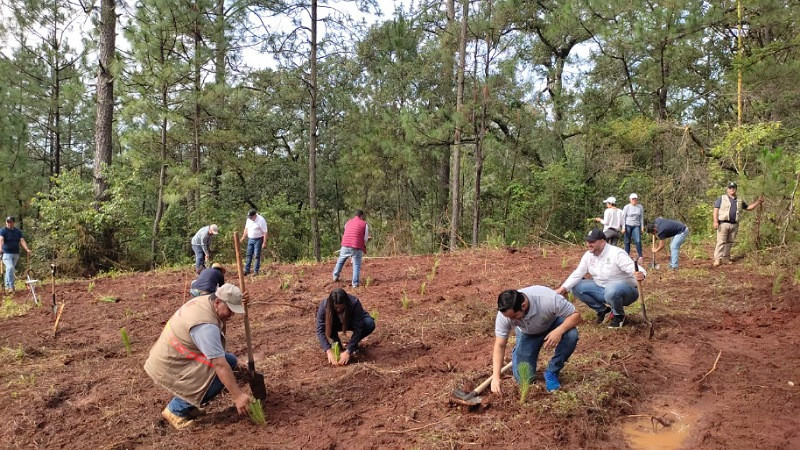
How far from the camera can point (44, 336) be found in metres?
6.60

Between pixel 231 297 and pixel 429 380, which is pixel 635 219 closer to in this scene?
pixel 429 380

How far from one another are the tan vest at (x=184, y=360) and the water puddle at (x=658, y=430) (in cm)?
321

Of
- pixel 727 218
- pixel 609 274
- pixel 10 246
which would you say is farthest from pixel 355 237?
pixel 10 246

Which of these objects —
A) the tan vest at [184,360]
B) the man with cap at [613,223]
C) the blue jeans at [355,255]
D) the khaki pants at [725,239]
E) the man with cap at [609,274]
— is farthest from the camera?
the man with cap at [613,223]

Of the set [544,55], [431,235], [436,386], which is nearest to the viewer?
[436,386]

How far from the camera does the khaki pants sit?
9.32 meters

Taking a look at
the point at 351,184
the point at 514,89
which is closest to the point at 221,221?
the point at 351,184

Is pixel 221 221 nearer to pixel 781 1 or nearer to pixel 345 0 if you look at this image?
pixel 345 0

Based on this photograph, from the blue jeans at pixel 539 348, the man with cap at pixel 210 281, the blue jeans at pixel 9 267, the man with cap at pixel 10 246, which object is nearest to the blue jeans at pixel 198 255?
the man with cap at pixel 10 246

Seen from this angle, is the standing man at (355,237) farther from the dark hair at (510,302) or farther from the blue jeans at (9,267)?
the blue jeans at (9,267)

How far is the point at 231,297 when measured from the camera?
3.75 m

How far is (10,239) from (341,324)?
875cm

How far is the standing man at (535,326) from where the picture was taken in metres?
3.67

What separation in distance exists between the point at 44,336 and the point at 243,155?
12.6 meters
